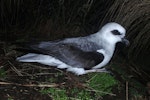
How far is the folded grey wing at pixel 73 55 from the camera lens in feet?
9.58

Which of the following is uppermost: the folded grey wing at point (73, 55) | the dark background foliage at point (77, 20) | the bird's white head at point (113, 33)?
the bird's white head at point (113, 33)

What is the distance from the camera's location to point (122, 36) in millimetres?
3082

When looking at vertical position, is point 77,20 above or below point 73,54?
below

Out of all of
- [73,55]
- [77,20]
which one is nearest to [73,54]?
[73,55]

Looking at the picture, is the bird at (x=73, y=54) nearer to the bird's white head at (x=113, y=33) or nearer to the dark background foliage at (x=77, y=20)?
the bird's white head at (x=113, y=33)

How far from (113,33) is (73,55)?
0.42m

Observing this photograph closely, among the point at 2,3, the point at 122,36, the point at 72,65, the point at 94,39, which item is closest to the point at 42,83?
the point at 72,65

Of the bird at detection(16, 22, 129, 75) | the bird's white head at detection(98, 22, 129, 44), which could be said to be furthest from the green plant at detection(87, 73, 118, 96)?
the bird's white head at detection(98, 22, 129, 44)

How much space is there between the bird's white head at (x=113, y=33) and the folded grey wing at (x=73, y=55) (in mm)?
231

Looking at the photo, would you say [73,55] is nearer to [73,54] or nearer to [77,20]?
[73,54]

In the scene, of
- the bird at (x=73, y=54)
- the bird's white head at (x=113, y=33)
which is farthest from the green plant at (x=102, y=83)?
the bird's white head at (x=113, y=33)

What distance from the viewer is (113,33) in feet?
10.1

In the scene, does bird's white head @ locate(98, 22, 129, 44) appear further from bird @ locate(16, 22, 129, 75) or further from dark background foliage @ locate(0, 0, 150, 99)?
dark background foliage @ locate(0, 0, 150, 99)

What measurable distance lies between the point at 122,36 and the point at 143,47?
2.49 feet
